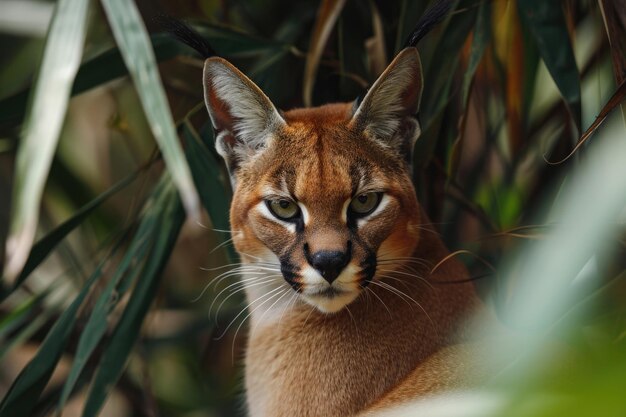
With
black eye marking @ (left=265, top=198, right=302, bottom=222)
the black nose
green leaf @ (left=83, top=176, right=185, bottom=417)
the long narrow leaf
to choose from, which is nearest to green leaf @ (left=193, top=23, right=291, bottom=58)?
the long narrow leaf

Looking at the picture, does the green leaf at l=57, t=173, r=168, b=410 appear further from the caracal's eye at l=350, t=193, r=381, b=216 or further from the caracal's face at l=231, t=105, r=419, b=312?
the caracal's eye at l=350, t=193, r=381, b=216

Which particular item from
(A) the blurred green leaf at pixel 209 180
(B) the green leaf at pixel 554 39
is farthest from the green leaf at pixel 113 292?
(B) the green leaf at pixel 554 39

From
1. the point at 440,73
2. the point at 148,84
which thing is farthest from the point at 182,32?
the point at 440,73

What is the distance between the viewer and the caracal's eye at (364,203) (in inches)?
88.4

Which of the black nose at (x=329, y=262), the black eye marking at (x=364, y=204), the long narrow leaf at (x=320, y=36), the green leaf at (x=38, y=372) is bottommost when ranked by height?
the green leaf at (x=38, y=372)

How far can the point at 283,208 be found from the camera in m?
2.27

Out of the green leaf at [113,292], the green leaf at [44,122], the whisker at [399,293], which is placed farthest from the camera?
the green leaf at [113,292]

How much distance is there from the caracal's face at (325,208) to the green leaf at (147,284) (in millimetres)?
450

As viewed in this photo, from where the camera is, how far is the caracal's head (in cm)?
218

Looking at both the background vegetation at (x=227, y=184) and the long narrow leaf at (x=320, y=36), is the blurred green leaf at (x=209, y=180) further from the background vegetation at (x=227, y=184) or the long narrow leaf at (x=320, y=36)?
the long narrow leaf at (x=320, y=36)

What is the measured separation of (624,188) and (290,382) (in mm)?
1164

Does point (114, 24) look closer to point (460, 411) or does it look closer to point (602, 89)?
point (460, 411)

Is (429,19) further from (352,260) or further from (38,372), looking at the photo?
(38,372)

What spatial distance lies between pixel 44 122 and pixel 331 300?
0.88 m
